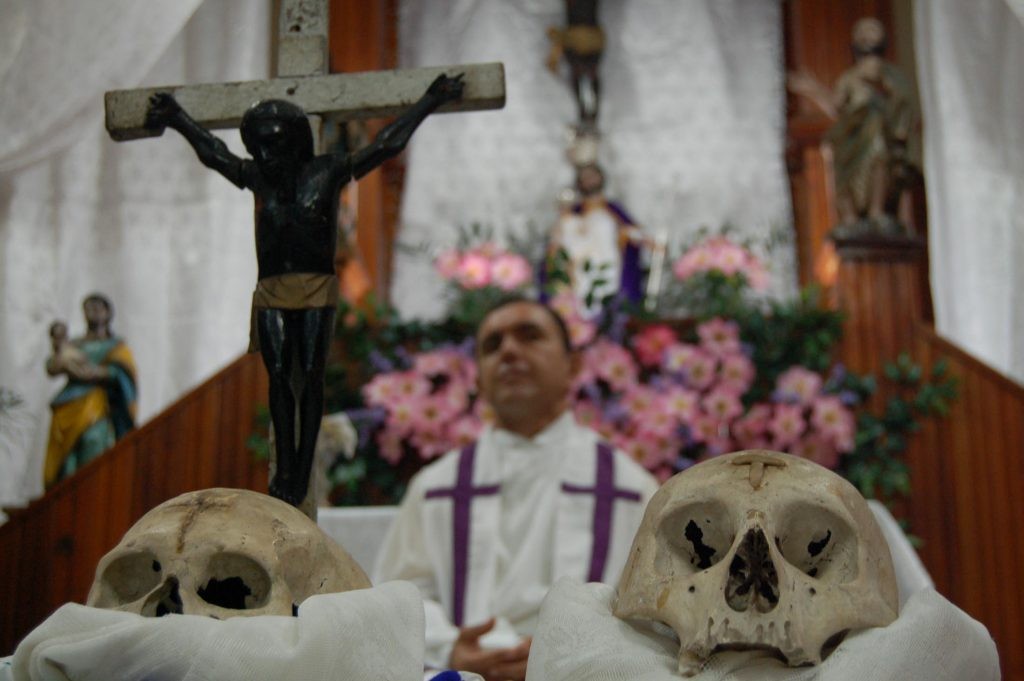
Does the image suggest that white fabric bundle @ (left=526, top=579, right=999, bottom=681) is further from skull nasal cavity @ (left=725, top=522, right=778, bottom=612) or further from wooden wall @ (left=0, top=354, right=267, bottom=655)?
wooden wall @ (left=0, top=354, right=267, bottom=655)

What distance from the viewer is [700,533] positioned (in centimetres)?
153

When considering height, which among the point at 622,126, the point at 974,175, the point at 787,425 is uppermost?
the point at 622,126

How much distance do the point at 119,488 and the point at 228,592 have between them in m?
2.16

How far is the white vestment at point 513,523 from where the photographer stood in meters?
3.09

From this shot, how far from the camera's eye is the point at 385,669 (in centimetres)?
145

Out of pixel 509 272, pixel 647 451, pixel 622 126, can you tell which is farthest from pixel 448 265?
pixel 622 126

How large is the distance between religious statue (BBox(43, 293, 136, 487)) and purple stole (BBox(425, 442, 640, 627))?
1.16 meters

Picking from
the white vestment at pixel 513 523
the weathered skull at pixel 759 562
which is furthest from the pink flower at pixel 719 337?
the weathered skull at pixel 759 562

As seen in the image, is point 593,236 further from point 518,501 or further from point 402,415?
point 518,501

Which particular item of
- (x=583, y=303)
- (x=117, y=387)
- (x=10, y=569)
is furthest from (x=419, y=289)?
(x=10, y=569)

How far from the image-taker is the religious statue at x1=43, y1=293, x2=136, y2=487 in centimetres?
374

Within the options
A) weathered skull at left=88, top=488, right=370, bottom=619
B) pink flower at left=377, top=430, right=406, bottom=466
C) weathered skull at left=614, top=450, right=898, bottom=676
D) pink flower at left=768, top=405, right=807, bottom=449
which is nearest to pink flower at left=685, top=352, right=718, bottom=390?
pink flower at left=768, top=405, right=807, bottom=449

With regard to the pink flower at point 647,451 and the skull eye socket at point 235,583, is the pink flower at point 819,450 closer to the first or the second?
the pink flower at point 647,451

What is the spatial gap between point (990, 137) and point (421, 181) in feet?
9.77
